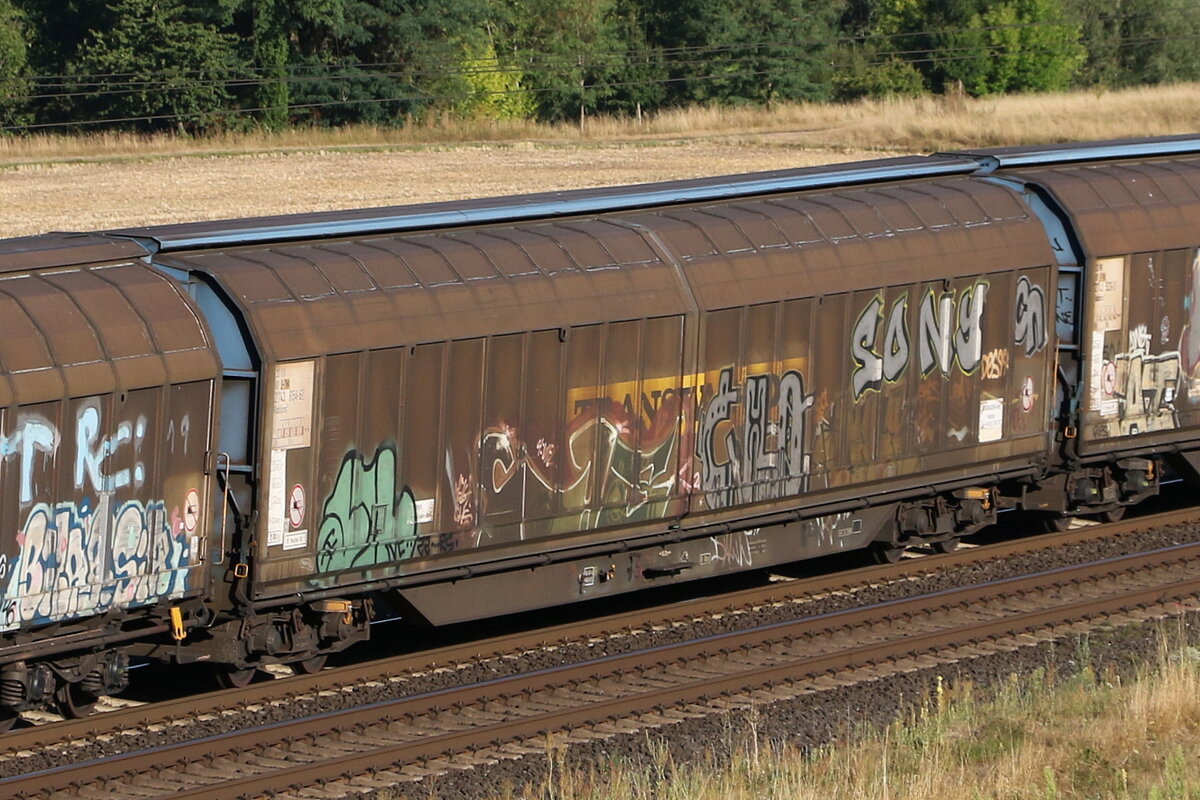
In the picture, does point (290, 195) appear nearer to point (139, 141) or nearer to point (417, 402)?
point (139, 141)

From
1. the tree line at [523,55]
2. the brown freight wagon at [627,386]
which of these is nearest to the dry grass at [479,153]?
the tree line at [523,55]

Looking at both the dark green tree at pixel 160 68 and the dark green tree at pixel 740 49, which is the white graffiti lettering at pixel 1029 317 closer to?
the dark green tree at pixel 160 68

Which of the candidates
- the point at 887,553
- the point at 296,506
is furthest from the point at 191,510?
the point at 887,553

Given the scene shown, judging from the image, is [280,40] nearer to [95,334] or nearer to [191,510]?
[191,510]

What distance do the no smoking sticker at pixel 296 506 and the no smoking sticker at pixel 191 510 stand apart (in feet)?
2.24

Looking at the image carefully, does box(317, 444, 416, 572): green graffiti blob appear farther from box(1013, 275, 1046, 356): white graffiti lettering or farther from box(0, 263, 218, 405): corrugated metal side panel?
box(1013, 275, 1046, 356): white graffiti lettering

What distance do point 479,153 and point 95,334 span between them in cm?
4863

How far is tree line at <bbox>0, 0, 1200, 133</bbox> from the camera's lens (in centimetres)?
6875

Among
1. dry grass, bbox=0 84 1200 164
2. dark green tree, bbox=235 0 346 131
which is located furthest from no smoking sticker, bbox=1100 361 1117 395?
dark green tree, bbox=235 0 346 131

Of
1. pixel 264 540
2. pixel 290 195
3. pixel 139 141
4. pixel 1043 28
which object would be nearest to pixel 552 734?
pixel 264 540

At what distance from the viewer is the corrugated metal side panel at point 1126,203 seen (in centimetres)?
1812

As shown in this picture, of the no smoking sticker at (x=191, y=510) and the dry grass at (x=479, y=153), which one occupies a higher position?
the no smoking sticker at (x=191, y=510)

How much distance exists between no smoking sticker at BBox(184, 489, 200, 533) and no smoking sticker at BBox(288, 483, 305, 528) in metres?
0.68

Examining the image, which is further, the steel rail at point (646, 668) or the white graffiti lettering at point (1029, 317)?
the white graffiti lettering at point (1029, 317)
